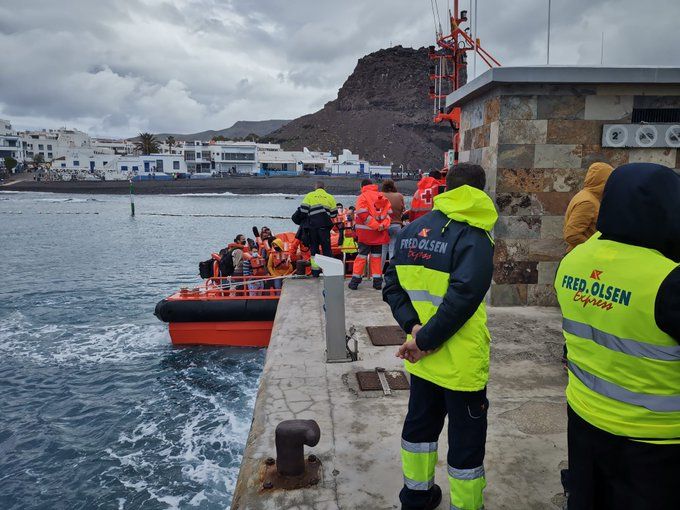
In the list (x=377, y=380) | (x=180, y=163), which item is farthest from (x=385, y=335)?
(x=180, y=163)

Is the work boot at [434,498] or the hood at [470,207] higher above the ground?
the hood at [470,207]

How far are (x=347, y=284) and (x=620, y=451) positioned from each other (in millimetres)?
7291

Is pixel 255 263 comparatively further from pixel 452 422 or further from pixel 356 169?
pixel 356 169

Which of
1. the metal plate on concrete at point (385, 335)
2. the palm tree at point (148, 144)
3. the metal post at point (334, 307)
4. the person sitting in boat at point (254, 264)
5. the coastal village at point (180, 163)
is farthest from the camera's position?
the palm tree at point (148, 144)

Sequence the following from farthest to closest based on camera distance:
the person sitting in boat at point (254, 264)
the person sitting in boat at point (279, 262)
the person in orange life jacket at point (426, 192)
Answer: the person sitting in boat at point (254, 264) → the person sitting in boat at point (279, 262) → the person in orange life jacket at point (426, 192)

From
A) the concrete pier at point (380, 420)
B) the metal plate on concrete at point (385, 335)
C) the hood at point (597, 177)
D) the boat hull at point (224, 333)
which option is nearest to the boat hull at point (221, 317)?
the boat hull at point (224, 333)

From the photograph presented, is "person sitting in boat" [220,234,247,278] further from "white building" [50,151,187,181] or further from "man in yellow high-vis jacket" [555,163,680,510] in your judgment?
"white building" [50,151,187,181]

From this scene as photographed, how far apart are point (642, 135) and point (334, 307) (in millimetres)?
4636

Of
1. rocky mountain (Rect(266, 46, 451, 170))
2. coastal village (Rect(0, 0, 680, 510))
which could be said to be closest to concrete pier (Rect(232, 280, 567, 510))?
coastal village (Rect(0, 0, 680, 510))

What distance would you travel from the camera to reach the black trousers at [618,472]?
5.85 ft

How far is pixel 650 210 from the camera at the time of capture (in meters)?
1.83

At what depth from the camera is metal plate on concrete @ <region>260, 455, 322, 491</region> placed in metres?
3.21

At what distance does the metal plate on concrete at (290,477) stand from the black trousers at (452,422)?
78 cm

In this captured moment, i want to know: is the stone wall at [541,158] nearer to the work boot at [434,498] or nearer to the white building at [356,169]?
the work boot at [434,498]
